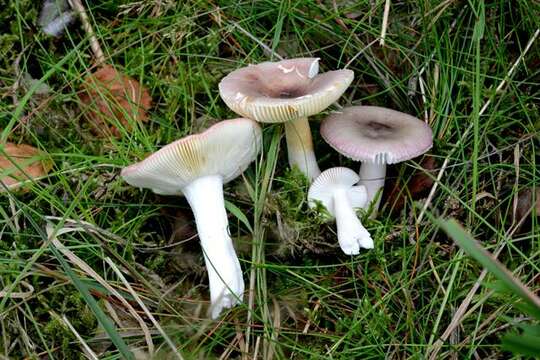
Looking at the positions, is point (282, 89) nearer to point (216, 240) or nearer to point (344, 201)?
point (344, 201)

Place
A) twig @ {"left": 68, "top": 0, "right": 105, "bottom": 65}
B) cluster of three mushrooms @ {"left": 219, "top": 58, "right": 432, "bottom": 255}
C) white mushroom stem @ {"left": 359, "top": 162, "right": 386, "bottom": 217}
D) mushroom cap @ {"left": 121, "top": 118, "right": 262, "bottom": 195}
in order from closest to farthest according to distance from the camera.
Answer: mushroom cap @ {"left": 121, "top": 118, "right": 262, "bottom": 195}, cluster of three mushrooms @ {"left": 219, "top": 58, "right": 432, "bottom": 255}, white mushroom stem @ {"left": 359, "top": 162, "right": 386, "bottom": 217}, twig @ {"left": 68, "top": 0, "right": 105, "bottom": 65}

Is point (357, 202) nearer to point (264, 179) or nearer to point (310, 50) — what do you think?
point (264, 179)

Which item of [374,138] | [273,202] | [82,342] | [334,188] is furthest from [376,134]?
[82,342]

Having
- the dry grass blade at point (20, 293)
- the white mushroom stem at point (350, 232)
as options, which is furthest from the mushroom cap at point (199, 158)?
the dry grass blade at point (20, 293)

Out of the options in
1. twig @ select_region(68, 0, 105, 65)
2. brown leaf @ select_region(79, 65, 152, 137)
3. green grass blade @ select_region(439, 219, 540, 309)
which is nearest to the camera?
green grass blade @ select_region(439, 219, 540, 309)

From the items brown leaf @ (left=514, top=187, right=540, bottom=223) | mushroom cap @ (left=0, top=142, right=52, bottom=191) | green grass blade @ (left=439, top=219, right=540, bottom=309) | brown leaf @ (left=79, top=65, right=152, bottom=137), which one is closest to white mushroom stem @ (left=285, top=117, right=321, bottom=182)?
brown leaf @ (left=79, top=65, right=152, bottom=137)

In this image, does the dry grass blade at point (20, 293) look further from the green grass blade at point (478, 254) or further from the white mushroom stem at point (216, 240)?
the green grass blade at point (478, 254)

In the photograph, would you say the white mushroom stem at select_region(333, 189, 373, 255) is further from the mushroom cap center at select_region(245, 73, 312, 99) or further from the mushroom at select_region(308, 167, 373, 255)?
the mushroom cap center at select_region(245, 73, 312, 99)
